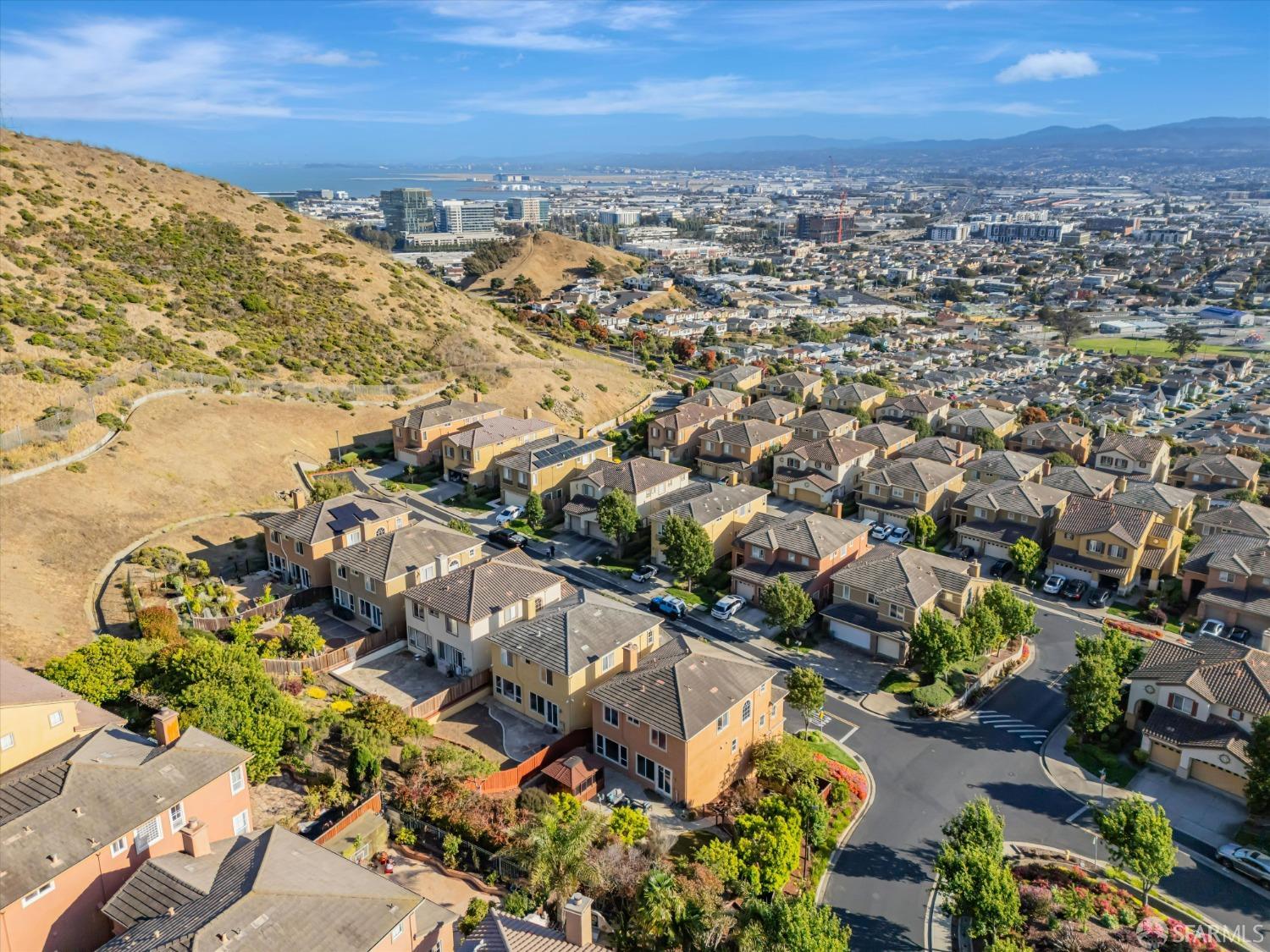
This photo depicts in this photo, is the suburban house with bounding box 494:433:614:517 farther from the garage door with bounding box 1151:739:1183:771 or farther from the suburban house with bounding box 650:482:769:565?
the garage door with bounding box 1151:739:1183:771

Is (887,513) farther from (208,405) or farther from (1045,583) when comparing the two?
(208,405)

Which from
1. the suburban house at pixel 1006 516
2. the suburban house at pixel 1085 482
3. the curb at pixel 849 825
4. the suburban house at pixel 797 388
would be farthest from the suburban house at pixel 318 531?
the suburban house at pixel 797 388

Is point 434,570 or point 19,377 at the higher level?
point 19,377

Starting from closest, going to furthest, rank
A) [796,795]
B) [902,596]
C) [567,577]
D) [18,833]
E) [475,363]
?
[18,833] → [796,795] → [902,596] → [567,577] → [475,363]

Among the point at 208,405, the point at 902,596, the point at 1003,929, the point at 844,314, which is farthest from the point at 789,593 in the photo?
the point at 844,314

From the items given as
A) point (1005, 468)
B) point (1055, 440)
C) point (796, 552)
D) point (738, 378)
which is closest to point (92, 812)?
point (796, 552)

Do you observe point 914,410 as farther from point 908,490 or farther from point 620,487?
point 620,487

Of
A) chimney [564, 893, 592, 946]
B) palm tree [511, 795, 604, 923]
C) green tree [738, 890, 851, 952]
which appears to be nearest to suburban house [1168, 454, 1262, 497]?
green tree [738, 890, 851, 952]
